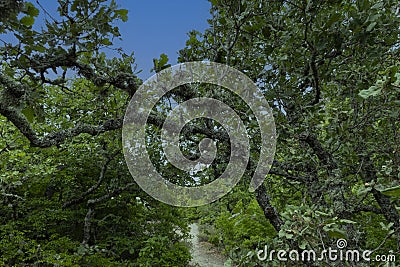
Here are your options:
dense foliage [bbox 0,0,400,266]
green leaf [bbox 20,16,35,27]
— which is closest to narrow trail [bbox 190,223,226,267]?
dense foliage [bbox 0,0,400,266]

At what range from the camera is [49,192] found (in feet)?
21.5

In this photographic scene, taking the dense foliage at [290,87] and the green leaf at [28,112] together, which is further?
the green leaf at [28,112]

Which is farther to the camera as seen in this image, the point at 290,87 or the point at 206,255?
the point at 206,255

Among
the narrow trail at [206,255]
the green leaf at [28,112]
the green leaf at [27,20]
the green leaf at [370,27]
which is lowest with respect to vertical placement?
the green leaf at [28,112]

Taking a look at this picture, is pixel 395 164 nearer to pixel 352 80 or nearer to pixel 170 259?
pixel 352 80

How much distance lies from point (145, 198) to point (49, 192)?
6.41 ft

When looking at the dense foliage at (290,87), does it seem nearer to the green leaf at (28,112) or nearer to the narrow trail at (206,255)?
the green leaf at (28,112)

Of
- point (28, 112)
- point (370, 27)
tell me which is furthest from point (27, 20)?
point (370, 27)

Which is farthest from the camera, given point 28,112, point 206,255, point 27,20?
point 206,255

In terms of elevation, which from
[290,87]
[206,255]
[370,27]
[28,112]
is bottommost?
[28,112]

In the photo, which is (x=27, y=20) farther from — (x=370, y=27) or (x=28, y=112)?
(x=370, y=27)

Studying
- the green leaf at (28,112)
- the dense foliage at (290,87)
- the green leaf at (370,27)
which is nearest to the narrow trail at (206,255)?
the dense foliage at (290,87)

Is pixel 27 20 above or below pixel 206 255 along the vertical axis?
below

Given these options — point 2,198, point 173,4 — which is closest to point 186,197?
point 173,4
